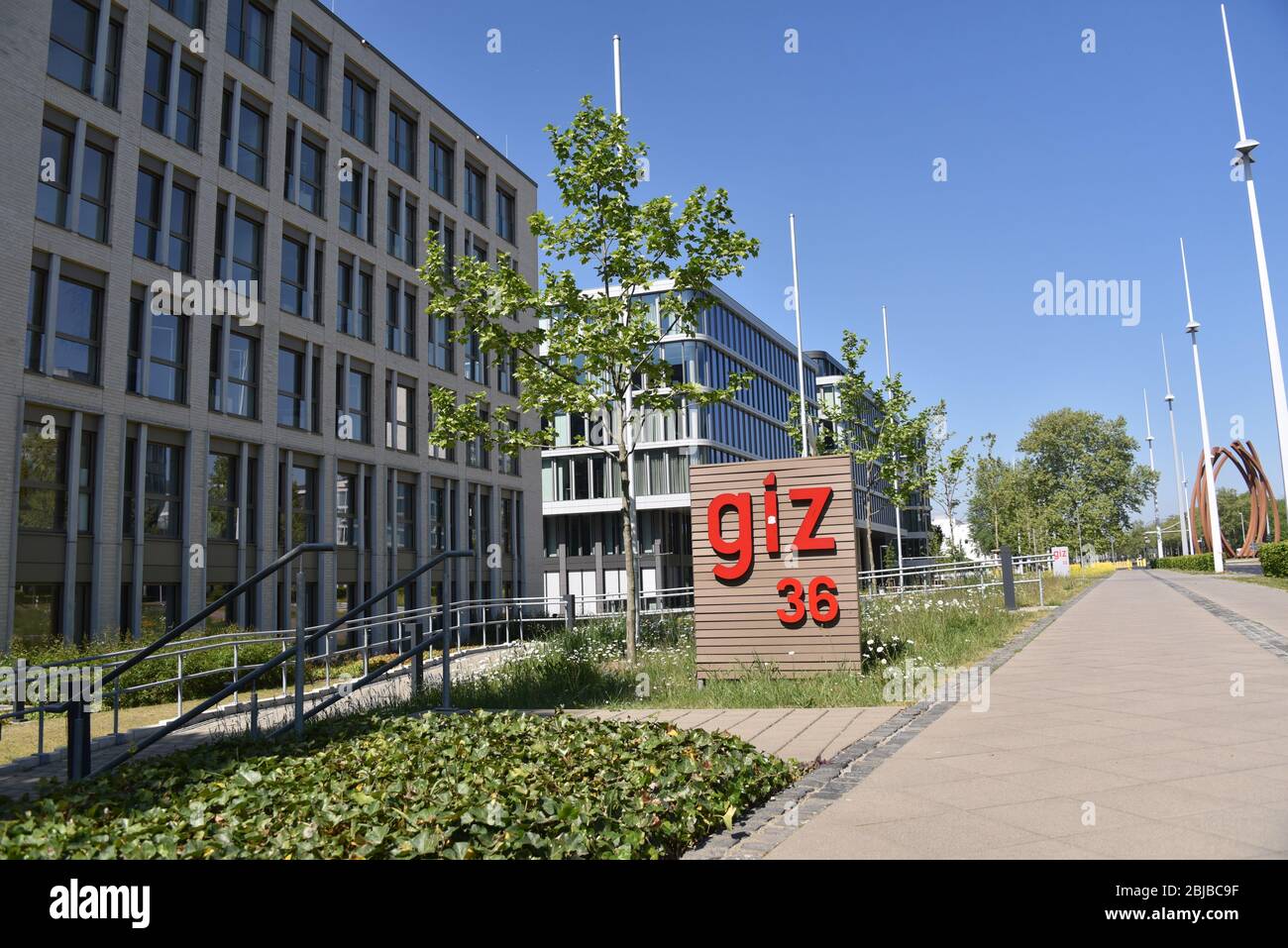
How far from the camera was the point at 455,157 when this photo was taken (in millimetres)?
30953

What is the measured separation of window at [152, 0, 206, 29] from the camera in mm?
20016

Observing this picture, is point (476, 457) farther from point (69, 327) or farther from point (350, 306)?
point (69, 327)

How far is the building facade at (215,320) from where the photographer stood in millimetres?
16797

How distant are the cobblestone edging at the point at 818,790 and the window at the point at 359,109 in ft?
80.2

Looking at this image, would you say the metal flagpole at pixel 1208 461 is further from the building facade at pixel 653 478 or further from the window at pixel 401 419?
the window at pixel 401 419

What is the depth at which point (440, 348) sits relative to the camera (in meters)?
29.2

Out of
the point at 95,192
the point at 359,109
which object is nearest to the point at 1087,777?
the point at 95,192

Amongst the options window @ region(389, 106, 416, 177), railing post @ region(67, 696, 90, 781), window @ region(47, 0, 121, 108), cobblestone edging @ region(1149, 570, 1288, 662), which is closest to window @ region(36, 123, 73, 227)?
window @ region(47, 0, 121, 108)

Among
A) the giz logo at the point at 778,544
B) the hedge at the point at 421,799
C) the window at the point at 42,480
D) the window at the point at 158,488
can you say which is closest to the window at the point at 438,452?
the window at the point at 158,488

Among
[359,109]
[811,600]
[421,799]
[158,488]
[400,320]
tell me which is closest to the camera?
[421,799]

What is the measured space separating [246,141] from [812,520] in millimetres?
18697

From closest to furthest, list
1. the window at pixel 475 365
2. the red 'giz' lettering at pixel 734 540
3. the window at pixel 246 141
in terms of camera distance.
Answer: the red 'giz' lettering at pixel 734 540 < the window at pixel 246 141 < the window at pixel 475 365

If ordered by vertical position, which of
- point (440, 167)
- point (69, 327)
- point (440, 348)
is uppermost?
point (440, 167)
